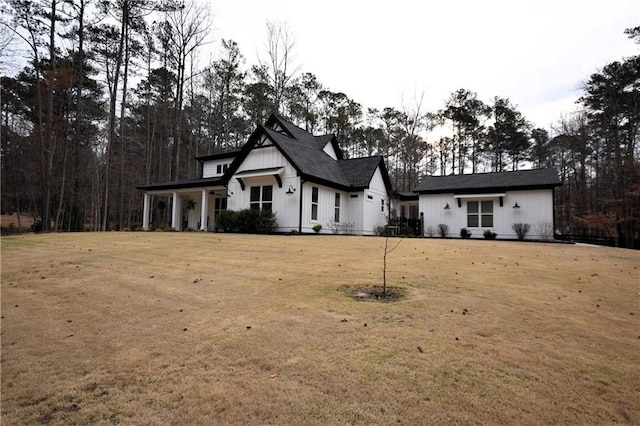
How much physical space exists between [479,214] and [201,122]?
88.6 feet

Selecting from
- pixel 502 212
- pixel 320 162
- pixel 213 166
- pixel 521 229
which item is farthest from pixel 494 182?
pixel 213 166

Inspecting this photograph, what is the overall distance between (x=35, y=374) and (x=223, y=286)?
2.92 meters

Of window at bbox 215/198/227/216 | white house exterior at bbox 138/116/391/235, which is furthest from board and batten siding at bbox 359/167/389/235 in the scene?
window at bbox 215/198/227/216

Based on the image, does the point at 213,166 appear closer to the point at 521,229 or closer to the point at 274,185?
the point at 274,185

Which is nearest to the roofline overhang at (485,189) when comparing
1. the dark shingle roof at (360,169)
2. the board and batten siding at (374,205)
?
the board and batten siding at (374,205)

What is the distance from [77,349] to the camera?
3.62 meters

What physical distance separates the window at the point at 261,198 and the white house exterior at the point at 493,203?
9.59 m

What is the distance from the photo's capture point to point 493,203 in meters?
18.8

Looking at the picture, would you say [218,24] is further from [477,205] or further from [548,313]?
[548,313]

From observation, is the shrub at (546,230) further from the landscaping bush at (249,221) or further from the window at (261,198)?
the window at (261,198)

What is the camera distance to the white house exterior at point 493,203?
17.5 meters

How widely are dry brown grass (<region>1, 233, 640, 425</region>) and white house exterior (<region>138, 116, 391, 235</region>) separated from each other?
10475mm

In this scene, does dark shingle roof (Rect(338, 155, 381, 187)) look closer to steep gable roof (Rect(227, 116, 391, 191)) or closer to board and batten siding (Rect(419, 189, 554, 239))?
steep gable roof (Rect(227, 116, 391, 191))

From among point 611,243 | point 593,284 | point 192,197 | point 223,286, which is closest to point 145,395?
point 223,286
